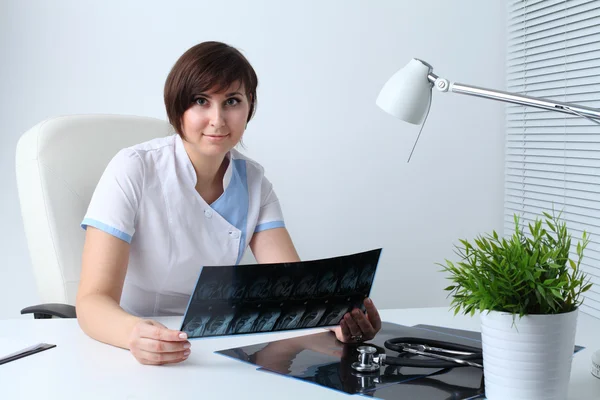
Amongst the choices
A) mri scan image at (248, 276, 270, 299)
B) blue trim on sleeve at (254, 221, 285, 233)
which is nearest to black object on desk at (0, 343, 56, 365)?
mri scan image at (248, 276, 270, 299)

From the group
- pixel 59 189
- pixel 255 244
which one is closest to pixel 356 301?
pixel 255 244

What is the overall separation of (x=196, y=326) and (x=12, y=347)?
367mm

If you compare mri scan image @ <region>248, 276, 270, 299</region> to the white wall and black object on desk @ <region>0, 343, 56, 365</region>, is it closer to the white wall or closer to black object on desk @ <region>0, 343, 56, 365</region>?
black object on desk @ <region>0, 343, 56, 365</region>

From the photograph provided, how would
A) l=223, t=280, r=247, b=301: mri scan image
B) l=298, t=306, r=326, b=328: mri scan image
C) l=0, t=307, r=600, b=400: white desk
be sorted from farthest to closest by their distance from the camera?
l=298, t=306, r=326, b=328: mri scan image, l=223, t=280, r=247, b=301: mri scan image, l=0, t=307, r=600, b=400: white desk

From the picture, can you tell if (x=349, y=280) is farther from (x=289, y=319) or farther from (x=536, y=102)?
(x=536, y=102)

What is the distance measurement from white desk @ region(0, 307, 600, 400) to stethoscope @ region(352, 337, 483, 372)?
13 centimetres

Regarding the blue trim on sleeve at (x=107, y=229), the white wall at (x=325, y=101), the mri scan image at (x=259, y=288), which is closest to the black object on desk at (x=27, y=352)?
the blue trim on sleeve at (x=107, y=229)

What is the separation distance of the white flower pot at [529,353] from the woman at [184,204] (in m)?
0.82

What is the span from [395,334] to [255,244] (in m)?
0.58

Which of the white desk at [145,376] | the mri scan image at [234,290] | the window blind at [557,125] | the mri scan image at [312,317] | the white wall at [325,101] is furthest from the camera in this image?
the white wall at [325,101]

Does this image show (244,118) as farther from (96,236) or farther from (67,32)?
(67,32)

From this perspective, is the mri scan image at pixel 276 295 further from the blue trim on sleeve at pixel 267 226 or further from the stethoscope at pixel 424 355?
the blue trim on sleeve at pixel 267 226

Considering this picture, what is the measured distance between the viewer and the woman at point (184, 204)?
1524mm

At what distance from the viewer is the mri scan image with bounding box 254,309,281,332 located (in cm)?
121
